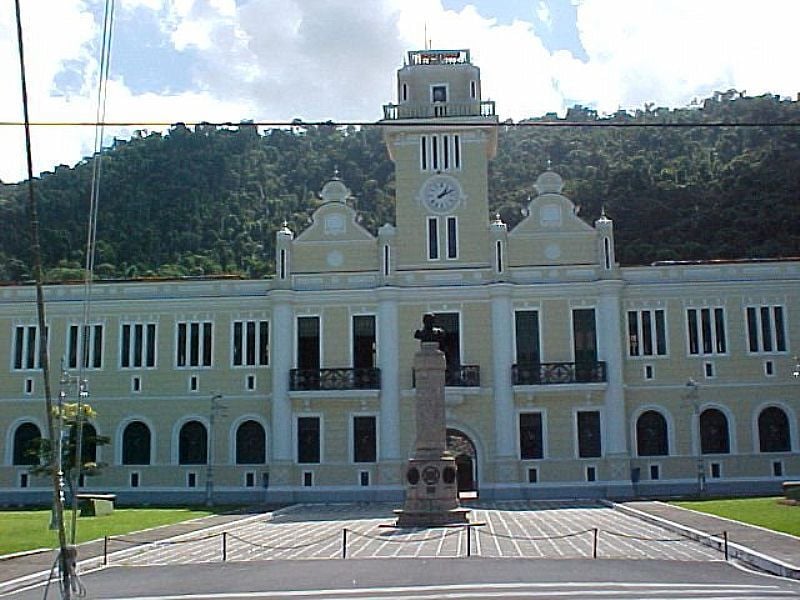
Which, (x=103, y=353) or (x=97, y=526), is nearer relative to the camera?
(x=97, y=526)

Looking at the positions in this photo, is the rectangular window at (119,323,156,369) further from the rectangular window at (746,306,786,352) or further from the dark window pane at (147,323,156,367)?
the rectangular window at (746,306,786,352)

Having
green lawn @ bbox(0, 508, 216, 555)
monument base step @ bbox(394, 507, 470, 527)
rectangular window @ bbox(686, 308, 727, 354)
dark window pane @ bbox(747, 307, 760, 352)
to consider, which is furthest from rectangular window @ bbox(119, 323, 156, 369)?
dark window pane @ bbox(747, 307, 760, 352)

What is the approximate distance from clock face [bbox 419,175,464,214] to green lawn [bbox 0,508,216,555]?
52.9 feet

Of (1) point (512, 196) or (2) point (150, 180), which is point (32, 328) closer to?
(2) point (150, 180)

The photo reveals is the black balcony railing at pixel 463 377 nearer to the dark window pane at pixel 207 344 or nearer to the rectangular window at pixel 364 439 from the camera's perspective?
the rectangular window at pixel 364 439

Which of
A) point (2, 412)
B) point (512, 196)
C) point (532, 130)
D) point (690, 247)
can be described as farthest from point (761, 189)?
point (2, 412)

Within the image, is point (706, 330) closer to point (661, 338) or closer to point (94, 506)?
point (661, 338)

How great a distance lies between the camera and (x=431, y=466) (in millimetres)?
29234

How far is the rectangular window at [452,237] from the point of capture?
44156mm

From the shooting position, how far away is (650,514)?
1188 inches

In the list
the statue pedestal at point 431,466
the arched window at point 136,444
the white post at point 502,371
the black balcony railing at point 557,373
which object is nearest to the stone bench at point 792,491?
the black balcony railing at point 557,373

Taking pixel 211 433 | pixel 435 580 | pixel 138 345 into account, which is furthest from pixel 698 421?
pixel 435 580

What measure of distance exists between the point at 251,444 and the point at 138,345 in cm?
652

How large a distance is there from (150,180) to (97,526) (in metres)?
53.5
